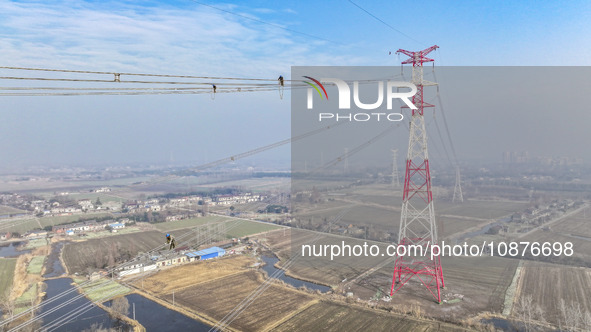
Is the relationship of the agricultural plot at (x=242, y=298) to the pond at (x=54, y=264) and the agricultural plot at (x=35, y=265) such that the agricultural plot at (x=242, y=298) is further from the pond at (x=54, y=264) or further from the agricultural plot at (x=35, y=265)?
the agricultural plot at (x=35, y=265)

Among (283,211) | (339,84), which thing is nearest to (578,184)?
(283,211)

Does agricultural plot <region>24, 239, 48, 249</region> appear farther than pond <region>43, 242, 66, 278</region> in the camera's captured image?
Yes

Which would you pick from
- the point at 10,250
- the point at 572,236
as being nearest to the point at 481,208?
the point at 572,236

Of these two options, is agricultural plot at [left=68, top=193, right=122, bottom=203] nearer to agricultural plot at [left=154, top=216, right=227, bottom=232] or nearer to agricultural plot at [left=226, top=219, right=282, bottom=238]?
agricultural plot at [left=154, top=216, right=227, bottom=232]

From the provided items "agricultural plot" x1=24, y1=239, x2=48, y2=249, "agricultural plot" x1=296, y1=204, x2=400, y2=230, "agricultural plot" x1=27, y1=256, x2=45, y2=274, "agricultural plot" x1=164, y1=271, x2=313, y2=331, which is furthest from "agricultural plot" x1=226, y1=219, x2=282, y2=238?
"agricultural plot" x1=24, y1=239, x2=48, y2=249

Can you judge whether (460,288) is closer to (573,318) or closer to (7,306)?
(573,318)

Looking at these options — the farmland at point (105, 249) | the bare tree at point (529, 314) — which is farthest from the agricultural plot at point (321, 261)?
the farmland at point (105, 249)

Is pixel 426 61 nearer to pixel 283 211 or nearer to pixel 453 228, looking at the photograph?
pixel 453 228
